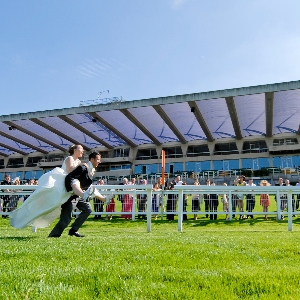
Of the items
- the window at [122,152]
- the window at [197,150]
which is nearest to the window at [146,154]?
the window at [122,152]

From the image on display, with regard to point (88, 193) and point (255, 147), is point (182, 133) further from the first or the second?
point (88, 193)

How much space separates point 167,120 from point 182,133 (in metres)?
5.69

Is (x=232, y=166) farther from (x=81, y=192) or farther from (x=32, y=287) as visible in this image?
(x=32, y=287)

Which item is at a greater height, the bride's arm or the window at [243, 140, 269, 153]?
the window at [243, 140, 269, 153]

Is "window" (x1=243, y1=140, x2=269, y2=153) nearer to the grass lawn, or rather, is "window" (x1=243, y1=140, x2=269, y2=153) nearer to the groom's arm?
the groom's arm

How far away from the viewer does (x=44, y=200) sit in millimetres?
5789

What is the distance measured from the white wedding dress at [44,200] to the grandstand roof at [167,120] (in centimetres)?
2781

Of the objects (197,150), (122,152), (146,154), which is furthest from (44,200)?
(122,152)

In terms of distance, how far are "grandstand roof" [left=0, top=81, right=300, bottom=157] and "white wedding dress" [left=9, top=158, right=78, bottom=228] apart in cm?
2781

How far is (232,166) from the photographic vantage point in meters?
45.3

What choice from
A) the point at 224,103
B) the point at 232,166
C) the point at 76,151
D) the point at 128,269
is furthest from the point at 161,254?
the point at 232,166

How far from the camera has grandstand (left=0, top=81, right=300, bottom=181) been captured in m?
34.0


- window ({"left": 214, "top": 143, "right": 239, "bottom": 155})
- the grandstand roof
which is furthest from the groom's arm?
window ({"left": 214, "top": 143, "right": 239, "bottom": 155})

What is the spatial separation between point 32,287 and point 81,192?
3.18m
